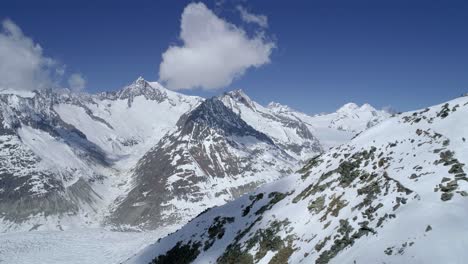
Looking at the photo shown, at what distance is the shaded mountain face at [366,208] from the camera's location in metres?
21.6

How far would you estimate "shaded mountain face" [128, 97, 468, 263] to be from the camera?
21592 millimetres

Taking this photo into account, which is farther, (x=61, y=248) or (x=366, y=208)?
(x=61, y=248)

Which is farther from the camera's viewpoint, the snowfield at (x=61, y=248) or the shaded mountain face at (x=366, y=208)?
the snowfield at (x=61, y=248)

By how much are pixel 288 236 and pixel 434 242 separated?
16.0 meters

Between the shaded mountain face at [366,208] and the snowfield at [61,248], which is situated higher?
the snowfield at [61,248]

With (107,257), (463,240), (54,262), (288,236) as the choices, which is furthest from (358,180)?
(54,262)

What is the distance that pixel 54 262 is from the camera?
14750 cm

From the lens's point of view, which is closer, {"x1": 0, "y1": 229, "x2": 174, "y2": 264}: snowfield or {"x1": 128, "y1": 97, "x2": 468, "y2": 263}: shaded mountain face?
{"x1": 128, "y1": 97, "x2": 468, "y2": 263}: shaded mountain face

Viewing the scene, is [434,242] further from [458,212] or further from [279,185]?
[279,185]

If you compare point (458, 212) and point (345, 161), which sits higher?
point (345, 161)

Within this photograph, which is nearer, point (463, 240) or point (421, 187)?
point (463, 240)

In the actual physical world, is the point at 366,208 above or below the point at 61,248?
below

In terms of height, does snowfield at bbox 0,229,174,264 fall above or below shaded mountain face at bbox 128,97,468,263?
above

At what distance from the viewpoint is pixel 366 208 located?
2873 centimetres
